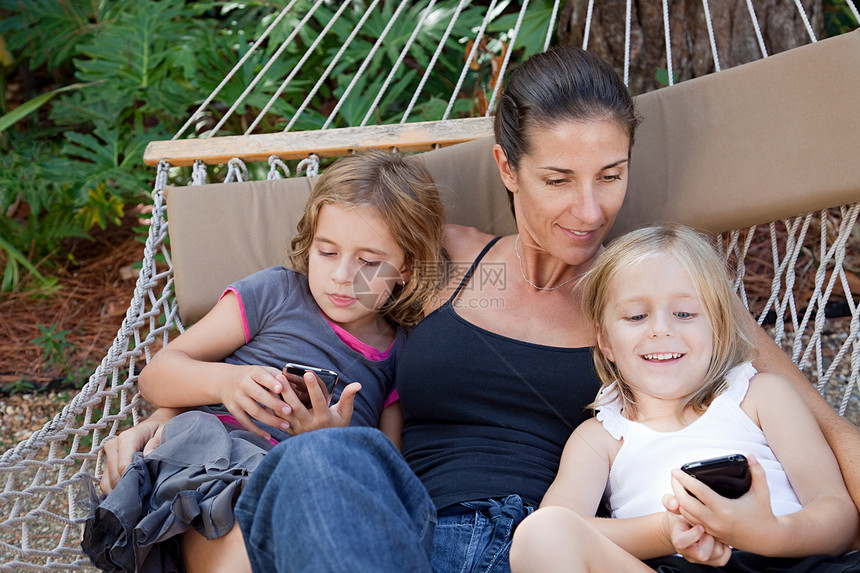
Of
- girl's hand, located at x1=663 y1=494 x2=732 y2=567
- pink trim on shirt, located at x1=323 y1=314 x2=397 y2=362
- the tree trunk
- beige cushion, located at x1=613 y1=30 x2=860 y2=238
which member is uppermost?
the tree trunk

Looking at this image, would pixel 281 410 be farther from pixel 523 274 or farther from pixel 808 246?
pixel 808 246

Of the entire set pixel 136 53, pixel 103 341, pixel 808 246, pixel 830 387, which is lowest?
pixel 103 341

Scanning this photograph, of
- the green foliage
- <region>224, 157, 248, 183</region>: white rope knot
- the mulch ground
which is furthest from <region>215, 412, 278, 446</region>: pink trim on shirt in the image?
the mulch ground

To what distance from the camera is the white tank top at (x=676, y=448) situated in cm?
121

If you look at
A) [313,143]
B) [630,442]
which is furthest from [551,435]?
[313,143]

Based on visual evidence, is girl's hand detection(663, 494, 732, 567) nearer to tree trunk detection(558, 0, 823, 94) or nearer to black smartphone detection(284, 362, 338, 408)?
black smartphone detection(284, 362, 338, 408)

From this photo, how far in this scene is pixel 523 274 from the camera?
1.61 m

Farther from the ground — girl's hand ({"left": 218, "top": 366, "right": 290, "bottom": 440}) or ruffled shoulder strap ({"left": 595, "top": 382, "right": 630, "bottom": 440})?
ruffled shoulder strap ({"left": 595, "top": 382, "right": 630, "bottom": 440})

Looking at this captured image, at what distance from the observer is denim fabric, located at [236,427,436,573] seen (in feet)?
2.76

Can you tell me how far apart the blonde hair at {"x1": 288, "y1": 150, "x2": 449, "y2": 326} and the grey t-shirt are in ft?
0.35

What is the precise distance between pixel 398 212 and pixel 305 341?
0.32 m

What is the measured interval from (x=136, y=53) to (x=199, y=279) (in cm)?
138

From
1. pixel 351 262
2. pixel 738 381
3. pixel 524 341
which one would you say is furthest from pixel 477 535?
pixel 351 262

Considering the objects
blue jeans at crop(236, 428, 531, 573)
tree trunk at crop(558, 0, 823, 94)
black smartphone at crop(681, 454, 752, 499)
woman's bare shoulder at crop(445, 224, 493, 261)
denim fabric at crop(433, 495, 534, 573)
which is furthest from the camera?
tree trunk at crop(558, 0, 823, 94)
